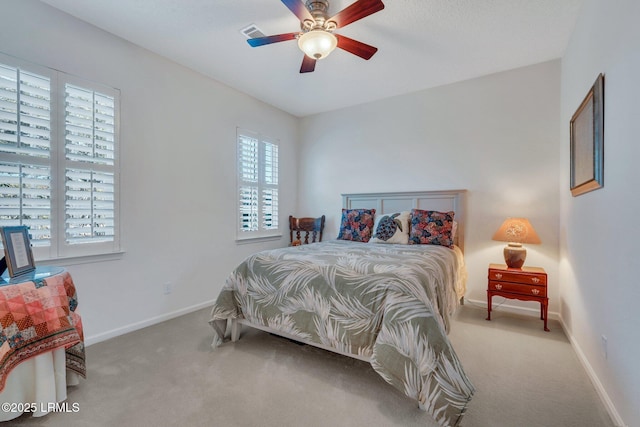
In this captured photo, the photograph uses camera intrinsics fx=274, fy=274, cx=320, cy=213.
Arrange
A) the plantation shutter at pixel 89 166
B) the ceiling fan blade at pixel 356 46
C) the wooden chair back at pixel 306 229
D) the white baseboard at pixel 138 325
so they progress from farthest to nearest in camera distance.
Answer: the wooden chair back at pixel 306 229
the white baseboard at pixel 138 325
the plantation shutter at pixel 89 166
the ceiling fan blade at pixel 356 46

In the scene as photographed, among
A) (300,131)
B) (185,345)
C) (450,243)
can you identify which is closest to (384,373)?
(185,345)

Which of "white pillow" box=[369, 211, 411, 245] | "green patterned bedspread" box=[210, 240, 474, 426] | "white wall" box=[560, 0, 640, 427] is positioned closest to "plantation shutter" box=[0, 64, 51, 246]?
"green patterned bedspread" box=[210, 240, 474, 426]

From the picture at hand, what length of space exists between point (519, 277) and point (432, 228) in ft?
3.05

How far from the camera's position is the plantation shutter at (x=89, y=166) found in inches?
87.7

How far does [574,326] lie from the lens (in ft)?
7.64

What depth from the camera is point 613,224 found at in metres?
1.54

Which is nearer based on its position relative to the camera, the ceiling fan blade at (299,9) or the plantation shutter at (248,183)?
the ceiling fan blade at (299,9)

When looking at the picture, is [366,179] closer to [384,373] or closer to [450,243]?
[450,243]

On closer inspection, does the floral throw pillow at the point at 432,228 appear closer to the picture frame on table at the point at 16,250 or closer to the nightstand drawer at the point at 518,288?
the nightstand drawer at the point at 518,288

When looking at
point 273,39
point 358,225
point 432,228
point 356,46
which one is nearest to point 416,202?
point 432,228

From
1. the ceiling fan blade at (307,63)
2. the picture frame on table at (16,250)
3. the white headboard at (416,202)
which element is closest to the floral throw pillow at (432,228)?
the white headboard at (416,202)

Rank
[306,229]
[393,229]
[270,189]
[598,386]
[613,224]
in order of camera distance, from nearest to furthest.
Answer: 1. [613,224]
2. [598,386]
3. [393,229]
4. [270,189]
5. [306,229]

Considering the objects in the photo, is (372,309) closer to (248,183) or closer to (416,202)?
(416,202)

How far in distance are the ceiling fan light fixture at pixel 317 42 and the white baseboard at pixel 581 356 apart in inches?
110
